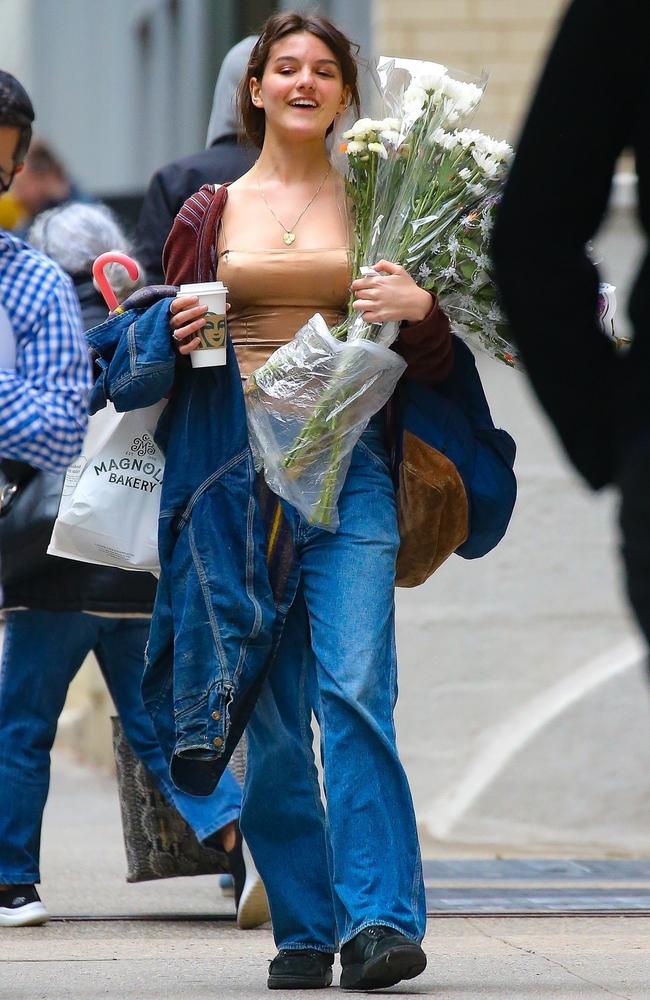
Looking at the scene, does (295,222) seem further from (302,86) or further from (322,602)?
(322,602)

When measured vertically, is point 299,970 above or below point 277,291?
below

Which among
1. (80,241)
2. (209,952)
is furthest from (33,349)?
(80,241)

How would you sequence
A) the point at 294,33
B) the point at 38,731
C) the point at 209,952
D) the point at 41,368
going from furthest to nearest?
the point at 38,731
the point at 209,952
the point at 294,33
the point at 41,368

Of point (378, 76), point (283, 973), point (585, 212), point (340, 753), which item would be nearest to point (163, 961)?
point (283, 973)

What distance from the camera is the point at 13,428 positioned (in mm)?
3303

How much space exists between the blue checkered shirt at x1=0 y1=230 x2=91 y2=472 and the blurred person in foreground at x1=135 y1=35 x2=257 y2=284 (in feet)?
5.10

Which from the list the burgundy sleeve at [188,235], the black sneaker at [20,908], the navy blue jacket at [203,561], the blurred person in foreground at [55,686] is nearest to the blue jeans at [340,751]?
the navy blue jacket at [203,561]

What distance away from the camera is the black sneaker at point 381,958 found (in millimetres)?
3678

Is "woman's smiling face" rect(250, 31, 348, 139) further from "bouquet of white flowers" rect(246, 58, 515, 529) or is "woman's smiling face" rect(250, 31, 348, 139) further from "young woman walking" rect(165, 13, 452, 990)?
"bouquet of white flowers" rect(246, 58, 515, 529)

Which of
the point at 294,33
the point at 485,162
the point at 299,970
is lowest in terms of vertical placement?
the point at 299,970

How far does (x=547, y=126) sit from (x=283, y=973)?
6.82 feet

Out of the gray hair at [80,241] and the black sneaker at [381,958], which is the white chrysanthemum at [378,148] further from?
the black sneaker at [381,958]

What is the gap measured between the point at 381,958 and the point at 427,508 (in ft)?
3.02

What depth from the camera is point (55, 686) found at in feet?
16.5
